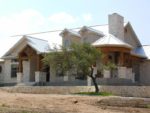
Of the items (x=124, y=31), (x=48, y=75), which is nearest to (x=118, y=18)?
(x=124, y=31)

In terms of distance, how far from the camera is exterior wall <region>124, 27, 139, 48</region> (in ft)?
156

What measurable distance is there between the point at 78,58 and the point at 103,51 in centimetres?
Answer: 542

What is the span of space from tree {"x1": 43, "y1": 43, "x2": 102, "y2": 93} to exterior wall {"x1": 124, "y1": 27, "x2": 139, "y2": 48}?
505 inches

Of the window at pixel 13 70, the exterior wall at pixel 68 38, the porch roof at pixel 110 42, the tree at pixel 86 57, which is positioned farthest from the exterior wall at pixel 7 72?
the tree at pixel 86 57

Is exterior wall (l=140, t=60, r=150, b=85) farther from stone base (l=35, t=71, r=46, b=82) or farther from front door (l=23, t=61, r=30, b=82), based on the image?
front door (l=23, t=61, r=30, b=82)

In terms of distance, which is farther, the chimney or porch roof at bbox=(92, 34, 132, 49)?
the chimney

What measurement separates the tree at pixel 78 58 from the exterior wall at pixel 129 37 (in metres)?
12.8

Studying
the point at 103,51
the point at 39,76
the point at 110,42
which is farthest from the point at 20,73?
the point at 110,42

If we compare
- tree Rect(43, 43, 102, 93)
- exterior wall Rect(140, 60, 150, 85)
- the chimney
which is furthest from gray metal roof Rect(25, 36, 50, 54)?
exterior wall Rect(140, 60, 150, 85)


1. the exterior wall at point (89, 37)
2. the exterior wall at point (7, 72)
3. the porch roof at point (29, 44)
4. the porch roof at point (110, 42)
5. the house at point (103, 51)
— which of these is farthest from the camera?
the exterior wall at point (7, 72)

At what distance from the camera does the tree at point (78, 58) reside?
3384 centimetres

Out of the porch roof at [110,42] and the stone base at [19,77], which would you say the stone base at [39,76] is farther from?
the porch roof at [110,42]

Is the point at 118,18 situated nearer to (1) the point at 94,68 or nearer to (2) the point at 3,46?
(1) the point at 94,68

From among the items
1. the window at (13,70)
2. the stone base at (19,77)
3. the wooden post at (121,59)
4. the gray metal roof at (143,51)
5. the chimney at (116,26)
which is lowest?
the stone base at (19,77)
